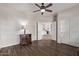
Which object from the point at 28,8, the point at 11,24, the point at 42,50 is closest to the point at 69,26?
the point at 42,50

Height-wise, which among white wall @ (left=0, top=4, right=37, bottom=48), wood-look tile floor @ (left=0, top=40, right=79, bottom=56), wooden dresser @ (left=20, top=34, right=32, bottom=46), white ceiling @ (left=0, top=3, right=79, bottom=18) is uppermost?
white ceiling @ (left=0, top=3, right=79, bottom=18)

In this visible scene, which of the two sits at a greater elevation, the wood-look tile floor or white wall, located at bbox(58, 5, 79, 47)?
white wall, located at bbox(58, 5, 79, 47)

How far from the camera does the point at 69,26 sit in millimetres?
1840

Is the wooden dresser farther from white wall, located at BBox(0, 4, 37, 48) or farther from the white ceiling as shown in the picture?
the white ceiling

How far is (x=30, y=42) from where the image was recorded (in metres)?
1.96

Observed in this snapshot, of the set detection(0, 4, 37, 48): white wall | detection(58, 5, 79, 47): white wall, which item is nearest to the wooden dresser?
detection(0, 4, 37, 48): white wall

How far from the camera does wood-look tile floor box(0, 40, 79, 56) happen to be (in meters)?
1.71

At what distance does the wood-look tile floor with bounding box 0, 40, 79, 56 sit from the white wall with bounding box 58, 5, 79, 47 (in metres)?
0.11

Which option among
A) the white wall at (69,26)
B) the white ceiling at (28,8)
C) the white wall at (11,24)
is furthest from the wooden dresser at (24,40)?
the white wall at (69,26)

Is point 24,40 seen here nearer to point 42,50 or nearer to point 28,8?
point 42,50

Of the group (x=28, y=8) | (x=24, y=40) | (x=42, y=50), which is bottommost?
(x=42, y=50)

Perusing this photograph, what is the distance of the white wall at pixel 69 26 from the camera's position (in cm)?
176

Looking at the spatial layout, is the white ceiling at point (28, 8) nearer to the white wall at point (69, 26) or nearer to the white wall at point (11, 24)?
the white wall at point (11, 24)

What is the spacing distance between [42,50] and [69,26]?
62 centimetres
